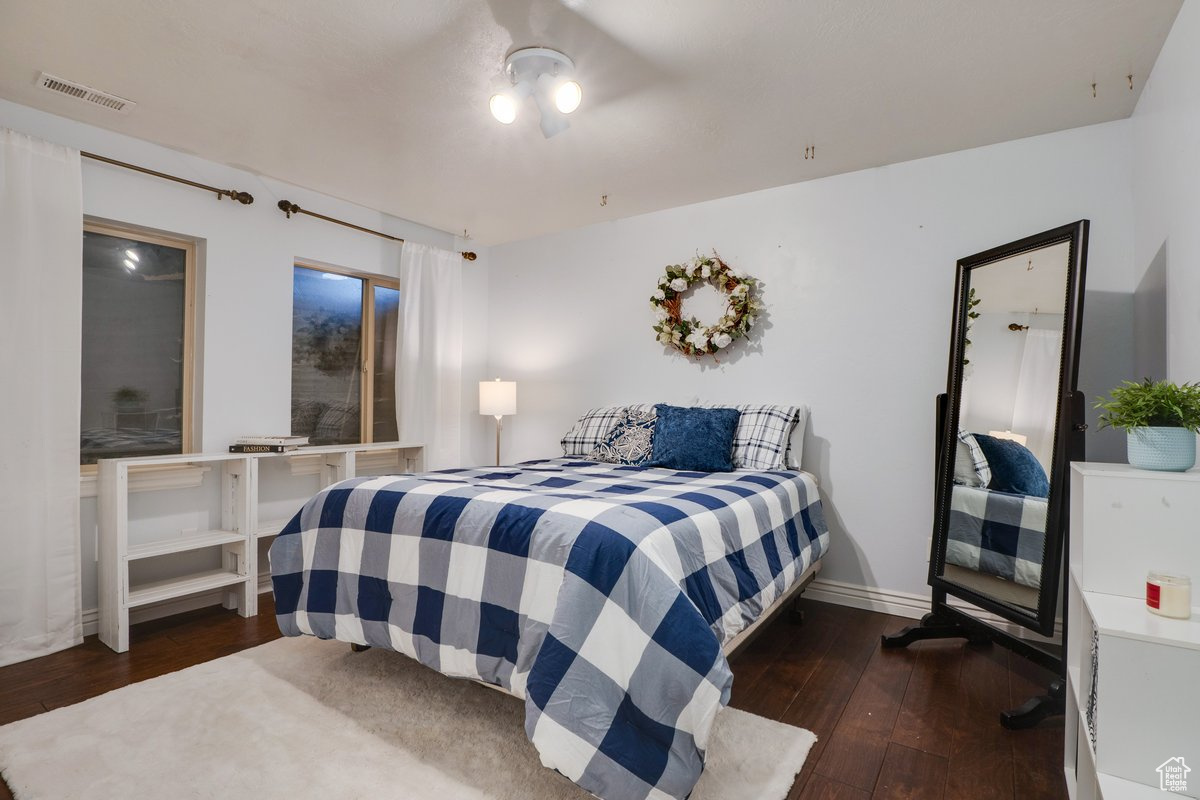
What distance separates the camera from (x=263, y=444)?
10.4 ft

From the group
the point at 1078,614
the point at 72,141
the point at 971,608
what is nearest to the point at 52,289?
the point at 72,141

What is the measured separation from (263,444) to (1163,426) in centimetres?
366

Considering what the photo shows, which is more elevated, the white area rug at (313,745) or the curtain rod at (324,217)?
the curtain rod at (324,217)

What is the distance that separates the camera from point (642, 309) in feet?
13.2

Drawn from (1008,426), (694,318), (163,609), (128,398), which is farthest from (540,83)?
(163,609)

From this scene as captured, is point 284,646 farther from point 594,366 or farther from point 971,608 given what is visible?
point 971,608

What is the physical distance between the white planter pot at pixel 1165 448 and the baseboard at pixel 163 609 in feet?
12.9

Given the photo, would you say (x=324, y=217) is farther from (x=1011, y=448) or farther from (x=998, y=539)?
(x=998, y=539)

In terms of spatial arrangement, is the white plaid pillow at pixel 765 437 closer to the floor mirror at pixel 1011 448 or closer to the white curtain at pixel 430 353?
the floor mirror at pixel 1011 448

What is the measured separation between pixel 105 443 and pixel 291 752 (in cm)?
216

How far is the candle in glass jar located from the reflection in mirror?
1002mm

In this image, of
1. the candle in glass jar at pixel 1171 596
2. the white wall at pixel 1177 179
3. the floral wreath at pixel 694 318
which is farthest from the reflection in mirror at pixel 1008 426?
the floral wreath at pixel 694 318

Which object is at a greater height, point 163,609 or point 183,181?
point 183,181

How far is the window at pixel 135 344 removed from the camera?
9.67 feet
